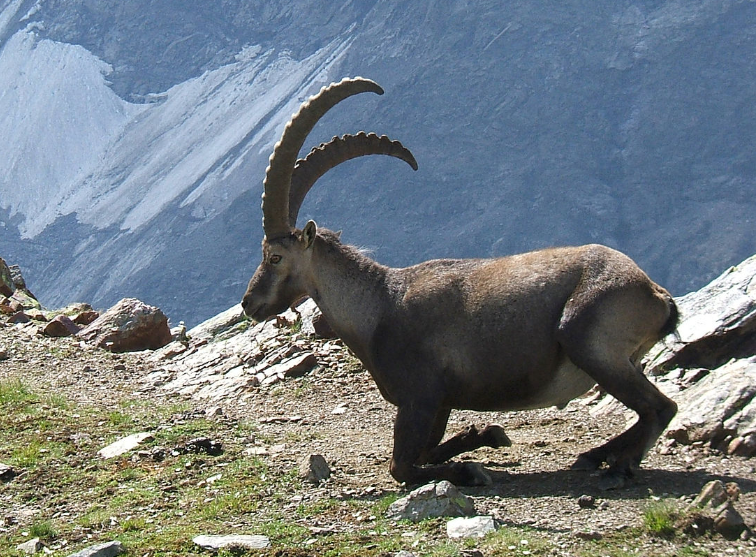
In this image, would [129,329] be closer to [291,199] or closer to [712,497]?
[291,199]

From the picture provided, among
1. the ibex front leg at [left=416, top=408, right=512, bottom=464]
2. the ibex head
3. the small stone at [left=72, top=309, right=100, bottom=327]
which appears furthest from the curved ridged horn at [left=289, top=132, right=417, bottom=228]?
the small stone at [left=72, top=309, right=100, bottom=327]

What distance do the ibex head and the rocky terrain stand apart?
1777mm

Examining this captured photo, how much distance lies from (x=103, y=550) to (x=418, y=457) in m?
3.58

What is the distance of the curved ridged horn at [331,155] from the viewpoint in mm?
12570

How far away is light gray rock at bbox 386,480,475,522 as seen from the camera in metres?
8.72

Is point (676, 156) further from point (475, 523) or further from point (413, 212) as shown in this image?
point (475, 523)

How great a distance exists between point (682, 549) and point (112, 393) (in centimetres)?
1128

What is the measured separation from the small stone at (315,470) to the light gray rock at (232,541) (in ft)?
6.61

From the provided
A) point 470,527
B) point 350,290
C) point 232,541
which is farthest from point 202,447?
point 470,527

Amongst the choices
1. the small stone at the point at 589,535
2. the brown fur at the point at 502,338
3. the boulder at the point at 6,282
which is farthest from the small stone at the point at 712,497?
the boulder at the point at 6,282

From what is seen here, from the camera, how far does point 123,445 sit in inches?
469

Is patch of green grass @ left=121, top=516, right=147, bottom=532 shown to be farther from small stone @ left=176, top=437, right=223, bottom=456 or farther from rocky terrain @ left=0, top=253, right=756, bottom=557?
small stone @ left=176, top=437, right=223, bottom=456

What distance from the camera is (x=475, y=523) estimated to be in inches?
328

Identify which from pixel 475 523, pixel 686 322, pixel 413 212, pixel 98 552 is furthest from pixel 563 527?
pixel 413 212
